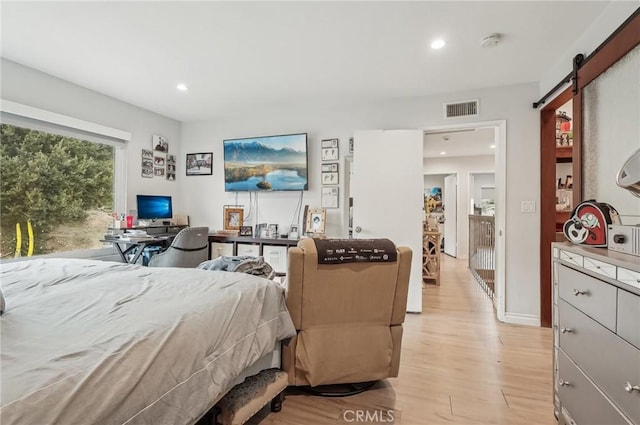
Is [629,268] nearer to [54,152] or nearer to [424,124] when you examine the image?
[424,124]

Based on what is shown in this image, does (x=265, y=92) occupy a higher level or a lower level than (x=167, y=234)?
higher

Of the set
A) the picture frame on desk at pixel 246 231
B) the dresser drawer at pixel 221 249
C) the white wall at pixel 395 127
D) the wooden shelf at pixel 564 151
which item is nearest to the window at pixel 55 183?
the white wall at pixel 395 127

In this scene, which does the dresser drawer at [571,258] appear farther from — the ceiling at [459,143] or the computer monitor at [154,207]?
the computer monitor at [154,207]

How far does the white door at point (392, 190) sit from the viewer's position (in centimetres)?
340

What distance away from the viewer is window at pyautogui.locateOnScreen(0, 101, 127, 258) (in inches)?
112

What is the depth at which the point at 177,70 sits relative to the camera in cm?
293

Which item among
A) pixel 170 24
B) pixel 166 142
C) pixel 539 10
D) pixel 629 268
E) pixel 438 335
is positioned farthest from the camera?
pixel 166 142

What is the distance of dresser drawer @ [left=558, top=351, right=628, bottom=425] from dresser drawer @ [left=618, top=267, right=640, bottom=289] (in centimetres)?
48

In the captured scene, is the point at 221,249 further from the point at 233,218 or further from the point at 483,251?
the point at 483,251

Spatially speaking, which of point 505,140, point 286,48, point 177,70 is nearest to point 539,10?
point 505,140

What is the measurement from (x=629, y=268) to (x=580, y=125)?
1.72m

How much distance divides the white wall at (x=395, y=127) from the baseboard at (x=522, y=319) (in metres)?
0.03

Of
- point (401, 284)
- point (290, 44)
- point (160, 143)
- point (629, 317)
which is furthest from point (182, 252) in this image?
point (629, 317)

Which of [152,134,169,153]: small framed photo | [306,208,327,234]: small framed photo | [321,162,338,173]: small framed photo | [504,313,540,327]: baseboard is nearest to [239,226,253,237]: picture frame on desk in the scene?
[306,208,327,234]: small framed photo
